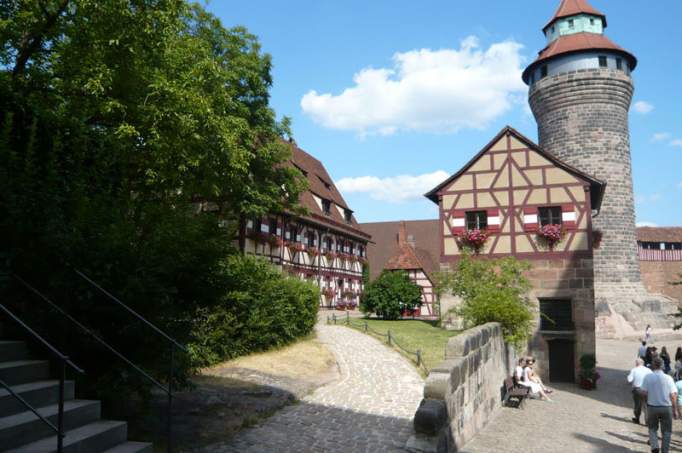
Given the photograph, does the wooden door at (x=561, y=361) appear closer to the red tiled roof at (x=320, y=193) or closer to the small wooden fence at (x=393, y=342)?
the small wooden fence at (x=393, y=342)

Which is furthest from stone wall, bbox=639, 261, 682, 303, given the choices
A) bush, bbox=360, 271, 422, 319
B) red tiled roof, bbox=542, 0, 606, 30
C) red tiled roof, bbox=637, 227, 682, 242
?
bush, bbox=360, 271, 422, 319

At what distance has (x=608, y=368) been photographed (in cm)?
2231

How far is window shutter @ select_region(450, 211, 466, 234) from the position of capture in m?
20.6

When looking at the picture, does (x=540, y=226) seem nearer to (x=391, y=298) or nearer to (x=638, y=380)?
(x=638, y=380)

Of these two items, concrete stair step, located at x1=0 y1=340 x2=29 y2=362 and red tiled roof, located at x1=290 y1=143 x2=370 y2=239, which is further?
red tiled roof, located at x1=290 y1=143 x2=370 y2=239

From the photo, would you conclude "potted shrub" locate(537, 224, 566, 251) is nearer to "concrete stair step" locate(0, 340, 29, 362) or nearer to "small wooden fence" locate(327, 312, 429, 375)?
"small wooden fence" locate(327, 312, 429, 375)

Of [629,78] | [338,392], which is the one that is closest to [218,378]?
[338,392]

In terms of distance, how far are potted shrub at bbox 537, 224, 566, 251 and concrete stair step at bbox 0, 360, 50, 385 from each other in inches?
682

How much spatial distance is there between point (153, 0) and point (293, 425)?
9626 mm

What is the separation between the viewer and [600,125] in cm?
3067

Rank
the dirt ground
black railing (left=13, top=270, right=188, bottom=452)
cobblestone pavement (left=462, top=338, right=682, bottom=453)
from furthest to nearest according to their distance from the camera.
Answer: cobblestone pavement (left=462, top=338, right=682, bottom=453) → the dirt ground → black railing (left=13, top=270, right=188, bottom=452)

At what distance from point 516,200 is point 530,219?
→ 2.92ft

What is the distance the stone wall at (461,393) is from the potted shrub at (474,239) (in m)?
7.24

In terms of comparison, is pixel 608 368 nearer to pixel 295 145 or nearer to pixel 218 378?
pixel 218 378
